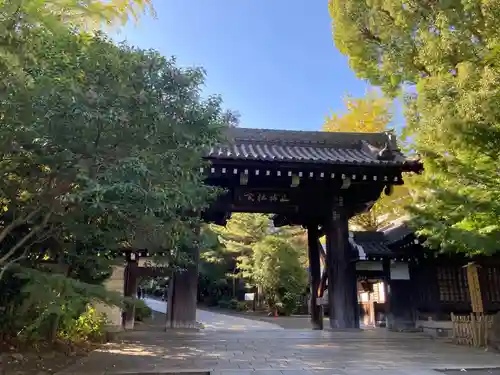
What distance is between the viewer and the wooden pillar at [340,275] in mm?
10242

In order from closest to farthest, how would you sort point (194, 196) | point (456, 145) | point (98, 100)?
point (98, 100) < point (194, 196) < point (456, 145)

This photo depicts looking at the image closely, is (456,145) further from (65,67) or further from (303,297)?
(303,297)

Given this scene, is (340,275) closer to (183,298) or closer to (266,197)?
(266,197)

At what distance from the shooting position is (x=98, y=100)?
414 cm

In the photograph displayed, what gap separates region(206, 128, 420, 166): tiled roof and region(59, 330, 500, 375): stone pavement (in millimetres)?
4335

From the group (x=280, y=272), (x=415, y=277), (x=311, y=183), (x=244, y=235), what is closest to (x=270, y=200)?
(x=311, y=183)

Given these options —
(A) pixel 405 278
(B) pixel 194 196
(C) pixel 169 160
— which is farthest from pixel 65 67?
(A) pixel 405 278

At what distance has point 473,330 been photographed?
9141 mm

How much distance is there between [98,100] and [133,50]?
101cm

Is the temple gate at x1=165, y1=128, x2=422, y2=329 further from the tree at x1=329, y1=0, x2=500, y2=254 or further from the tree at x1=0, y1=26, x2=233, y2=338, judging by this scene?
the tree at x1=0, y1=26, x2=233, y2=338

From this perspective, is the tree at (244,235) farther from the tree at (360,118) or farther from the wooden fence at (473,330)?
the wooden fence at (473,330)

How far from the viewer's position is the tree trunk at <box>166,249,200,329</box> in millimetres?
9508

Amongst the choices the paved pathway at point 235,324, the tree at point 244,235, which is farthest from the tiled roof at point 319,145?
the tree at point 244,235

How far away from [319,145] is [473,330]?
6.25 metres
